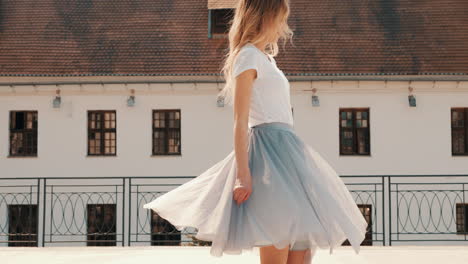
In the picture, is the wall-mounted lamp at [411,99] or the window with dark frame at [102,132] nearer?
the wall-mounted lamp at [411,99]

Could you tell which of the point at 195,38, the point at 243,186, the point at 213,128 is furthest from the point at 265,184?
the point at 195,38

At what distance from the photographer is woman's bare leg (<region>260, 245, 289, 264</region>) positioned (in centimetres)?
334

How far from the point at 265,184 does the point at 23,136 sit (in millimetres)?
18213

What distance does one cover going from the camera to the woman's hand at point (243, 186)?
337 cm

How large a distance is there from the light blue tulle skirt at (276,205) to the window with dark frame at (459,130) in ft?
57.2

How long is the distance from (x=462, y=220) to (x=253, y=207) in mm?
17566

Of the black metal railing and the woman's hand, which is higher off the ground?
the woman's hand

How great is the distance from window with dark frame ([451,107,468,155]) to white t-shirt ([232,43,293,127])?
17.6m

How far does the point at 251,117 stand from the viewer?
3.65 meters

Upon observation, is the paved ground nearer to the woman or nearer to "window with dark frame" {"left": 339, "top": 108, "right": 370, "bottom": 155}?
the woman

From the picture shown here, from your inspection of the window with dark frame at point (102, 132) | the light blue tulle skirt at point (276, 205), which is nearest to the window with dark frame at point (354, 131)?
the window with dark frame at point (102, 132)

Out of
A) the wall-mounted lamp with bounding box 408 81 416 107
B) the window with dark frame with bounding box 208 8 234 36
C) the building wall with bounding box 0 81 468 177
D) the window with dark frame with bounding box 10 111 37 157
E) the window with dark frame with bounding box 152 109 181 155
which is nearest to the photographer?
the wall-mounted lamp with bounding box 408 81 416 107

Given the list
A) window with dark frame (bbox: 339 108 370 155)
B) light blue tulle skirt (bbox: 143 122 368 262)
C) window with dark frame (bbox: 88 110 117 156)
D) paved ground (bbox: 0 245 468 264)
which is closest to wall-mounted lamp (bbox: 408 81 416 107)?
window with dark frame (bbox: 339 108 370 155)

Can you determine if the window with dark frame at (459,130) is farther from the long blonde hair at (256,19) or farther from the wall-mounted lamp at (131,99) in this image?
the long blonde hair at (256,19)
